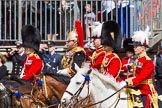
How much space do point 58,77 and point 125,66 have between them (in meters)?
1.32

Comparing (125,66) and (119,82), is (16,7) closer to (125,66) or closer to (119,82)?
(125,66)

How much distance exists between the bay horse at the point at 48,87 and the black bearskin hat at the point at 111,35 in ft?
3.94

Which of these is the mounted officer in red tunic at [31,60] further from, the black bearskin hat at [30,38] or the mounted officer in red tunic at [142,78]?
the mounted officer in red tunic at [142,78]

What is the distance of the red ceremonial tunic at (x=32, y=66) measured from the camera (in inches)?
438

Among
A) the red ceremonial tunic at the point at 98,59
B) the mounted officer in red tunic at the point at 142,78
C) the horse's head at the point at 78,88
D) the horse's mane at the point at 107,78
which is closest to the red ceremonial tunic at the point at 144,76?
the mounted officer in red tunic at the point at 142,78

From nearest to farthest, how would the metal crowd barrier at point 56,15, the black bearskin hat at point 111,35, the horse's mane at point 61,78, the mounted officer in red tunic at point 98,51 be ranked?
the black bearskin hat at point 111,35, the mounted officer in red tunic at point 98,51, the horse's mane at point 61,78, the metal crowd barrier at point 56,15

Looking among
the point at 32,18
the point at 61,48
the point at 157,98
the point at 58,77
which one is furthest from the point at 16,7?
the point at 157,98

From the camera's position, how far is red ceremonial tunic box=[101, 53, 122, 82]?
30.1ft

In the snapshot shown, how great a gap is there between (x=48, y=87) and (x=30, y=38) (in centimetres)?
171

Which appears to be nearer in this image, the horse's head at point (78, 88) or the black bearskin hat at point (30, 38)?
the horse's head at point (78, 88)

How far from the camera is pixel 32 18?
1558 cm

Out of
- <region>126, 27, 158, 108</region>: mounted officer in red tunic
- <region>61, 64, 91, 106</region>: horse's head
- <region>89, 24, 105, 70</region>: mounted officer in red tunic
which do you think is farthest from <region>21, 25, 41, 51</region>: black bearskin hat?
<region>61, 64, 91, 106</region>: horse's head

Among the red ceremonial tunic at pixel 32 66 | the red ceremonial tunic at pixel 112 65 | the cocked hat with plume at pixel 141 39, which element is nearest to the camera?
the red ceremonial tunic at pixel 112 65

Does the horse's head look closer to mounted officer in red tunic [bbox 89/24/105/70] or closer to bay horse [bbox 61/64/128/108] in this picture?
bay horse [bbox 61/64/128/108]
